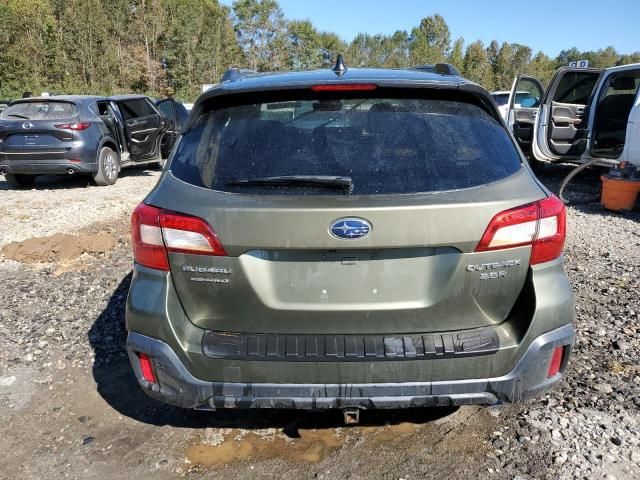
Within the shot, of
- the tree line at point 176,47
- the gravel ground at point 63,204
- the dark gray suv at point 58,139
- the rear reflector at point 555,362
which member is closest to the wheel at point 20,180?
the dark gray suv at point 58,139

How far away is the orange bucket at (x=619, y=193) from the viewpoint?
7.20m

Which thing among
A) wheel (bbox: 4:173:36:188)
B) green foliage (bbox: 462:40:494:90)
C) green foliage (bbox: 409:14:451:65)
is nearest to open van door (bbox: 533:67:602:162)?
wheel (bbox: 4:173:36:188)

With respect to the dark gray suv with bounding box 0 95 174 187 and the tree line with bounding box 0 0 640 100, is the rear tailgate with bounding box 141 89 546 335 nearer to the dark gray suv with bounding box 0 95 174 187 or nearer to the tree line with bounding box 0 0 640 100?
the dark gray suv with bounding box 0 95 174 187

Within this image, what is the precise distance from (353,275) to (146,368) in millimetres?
1017

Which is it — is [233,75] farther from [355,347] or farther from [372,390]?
[372,390]

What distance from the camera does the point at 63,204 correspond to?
8859 mm

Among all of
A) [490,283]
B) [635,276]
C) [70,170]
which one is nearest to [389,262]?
[490,283]

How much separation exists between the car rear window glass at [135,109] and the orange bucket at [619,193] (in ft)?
29.8

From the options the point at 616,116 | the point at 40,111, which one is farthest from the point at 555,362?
the point at 40,111

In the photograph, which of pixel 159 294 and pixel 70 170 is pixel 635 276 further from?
pixel 70 170

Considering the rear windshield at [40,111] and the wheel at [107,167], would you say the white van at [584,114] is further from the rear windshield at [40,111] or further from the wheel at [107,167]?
the rear windshield at [40,111]

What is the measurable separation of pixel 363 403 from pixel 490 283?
0.71m

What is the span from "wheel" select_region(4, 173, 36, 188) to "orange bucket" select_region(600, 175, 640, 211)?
33.7ft

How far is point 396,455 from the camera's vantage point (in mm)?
2580
